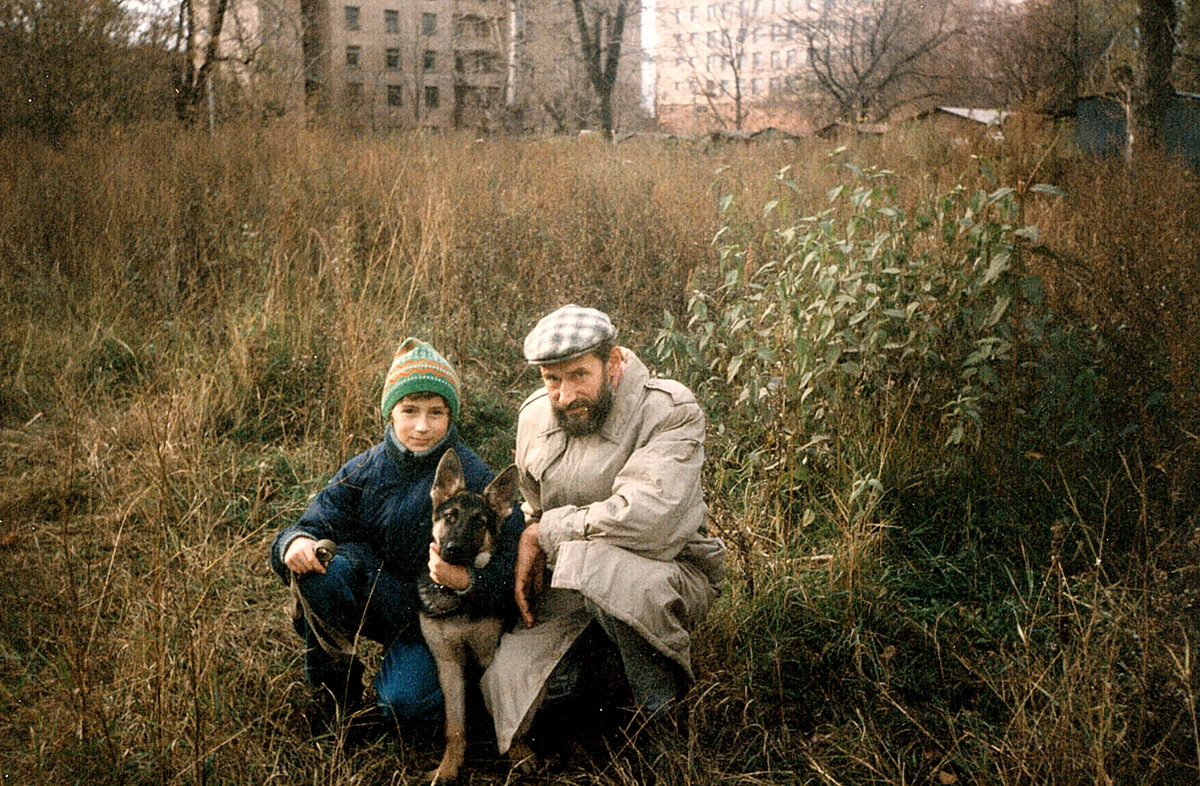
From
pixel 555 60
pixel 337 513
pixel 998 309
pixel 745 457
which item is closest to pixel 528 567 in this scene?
pixel 337 513

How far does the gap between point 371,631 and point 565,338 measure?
3.67ft

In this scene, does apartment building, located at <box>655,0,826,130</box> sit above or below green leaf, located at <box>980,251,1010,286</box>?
above

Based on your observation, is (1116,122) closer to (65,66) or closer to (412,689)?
(65,66)

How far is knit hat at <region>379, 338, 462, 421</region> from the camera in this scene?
2.62 m

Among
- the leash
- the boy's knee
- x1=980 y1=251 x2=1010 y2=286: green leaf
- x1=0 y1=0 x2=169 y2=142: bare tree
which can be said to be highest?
x1=0 y1=0 x2=169 y2=142: bare tree

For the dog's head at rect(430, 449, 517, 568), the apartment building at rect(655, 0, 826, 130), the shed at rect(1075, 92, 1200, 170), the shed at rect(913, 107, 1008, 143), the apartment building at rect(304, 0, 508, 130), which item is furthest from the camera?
the apartment building at rect(655, 0, 826, 130)

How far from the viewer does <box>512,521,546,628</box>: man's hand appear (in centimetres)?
259

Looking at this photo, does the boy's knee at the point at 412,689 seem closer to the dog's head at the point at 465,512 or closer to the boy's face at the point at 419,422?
the dog's head at the point at 465,512

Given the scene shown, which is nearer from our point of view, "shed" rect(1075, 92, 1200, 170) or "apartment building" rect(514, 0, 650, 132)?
"shed" rect(1075, 92, 1200, 170)

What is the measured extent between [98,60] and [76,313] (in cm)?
389

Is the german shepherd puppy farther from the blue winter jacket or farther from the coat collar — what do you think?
the coat collar

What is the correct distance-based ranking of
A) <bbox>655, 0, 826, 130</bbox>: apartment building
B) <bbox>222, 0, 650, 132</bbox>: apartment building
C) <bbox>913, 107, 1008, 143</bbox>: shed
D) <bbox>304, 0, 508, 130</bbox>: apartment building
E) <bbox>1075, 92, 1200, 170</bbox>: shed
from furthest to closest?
<bbox>655, 0, 826, 130</bbox>: apartment building, <bbox>1075, 92, 1200, 170</bbox>: shed, <bbox>304, 0, 508, 130</bbox>: apartment building, <bbox>222, 0, 650, 132</bbox>: apartment building, <bbox>913, 107, 1008, 143</bbox>: shed

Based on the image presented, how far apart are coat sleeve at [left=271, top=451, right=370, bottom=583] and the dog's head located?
36 cm

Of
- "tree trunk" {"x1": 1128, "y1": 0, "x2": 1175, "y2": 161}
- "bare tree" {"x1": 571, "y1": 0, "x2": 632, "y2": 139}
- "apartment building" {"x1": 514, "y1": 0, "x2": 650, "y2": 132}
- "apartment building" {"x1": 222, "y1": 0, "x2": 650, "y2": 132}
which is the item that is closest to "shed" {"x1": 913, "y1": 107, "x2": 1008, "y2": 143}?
"tree trunk" {"x1": 1128, "y1": 0, "x2": 1175, "y2": 161}
